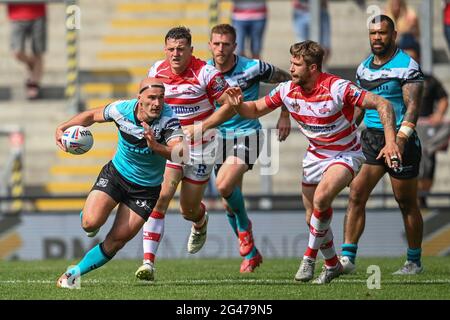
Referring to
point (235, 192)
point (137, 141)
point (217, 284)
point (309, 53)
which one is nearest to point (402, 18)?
point (235, 192)

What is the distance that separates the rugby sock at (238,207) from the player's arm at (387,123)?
259cm

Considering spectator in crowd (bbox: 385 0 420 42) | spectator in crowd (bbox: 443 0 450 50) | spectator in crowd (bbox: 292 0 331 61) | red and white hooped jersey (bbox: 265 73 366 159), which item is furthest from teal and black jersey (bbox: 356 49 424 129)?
spectator in crowd (bbox: 443 0 450 50)

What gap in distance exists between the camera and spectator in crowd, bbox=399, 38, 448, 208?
16.2m

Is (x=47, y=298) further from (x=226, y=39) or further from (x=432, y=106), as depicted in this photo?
(x=432, y=106)

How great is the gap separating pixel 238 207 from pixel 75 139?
2.88 metres

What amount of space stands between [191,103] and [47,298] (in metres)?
3.00

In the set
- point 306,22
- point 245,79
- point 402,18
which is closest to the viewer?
point 245,79

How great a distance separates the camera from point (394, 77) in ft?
38.4

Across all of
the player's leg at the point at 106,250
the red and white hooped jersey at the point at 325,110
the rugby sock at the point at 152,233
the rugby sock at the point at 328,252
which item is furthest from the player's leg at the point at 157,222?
the rugby sock at the point at 328,252

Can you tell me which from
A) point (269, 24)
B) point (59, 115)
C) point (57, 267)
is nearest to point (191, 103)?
point (57, 267)

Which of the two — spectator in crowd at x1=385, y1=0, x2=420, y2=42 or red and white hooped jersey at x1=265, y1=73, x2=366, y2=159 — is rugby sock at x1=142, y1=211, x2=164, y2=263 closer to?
red and white hooped jersey at x1=265, y1=73, x2=366, y2=159

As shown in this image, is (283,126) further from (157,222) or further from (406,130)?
(157,222)

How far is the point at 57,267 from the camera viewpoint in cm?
1330
